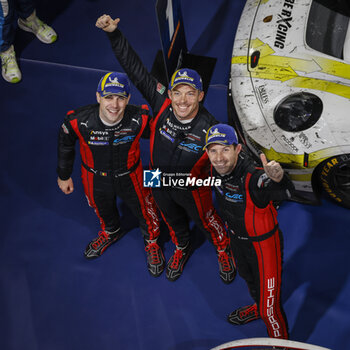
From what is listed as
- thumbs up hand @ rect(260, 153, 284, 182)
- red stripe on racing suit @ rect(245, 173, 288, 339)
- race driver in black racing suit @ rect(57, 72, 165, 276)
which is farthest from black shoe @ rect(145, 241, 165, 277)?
thumbs up hand @ rect(260, 153, 284, 182)

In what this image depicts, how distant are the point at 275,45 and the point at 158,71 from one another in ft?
5.54

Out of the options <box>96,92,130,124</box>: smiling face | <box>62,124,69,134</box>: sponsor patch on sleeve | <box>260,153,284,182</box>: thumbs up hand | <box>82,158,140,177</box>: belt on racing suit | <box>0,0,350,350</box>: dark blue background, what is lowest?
<box>0,0,350,350</box>: dark blue background

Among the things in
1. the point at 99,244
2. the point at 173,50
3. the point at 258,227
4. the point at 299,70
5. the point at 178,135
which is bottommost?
the point at 99,244

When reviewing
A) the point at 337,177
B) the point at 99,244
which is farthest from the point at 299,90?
the point at 99,244

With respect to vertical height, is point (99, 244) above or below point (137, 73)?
below

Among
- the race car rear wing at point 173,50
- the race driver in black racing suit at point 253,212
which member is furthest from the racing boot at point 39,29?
the race driver in black racing suit at point 253,212

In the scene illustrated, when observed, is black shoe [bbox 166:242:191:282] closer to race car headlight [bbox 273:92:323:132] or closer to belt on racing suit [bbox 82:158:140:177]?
belt on racing suit [bbox 82:158:140:177]

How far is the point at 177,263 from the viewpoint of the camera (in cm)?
360

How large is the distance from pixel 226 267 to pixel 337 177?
1.25 metres

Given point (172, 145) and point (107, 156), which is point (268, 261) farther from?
point (107, 156)

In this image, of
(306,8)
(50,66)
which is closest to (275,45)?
(306,8)

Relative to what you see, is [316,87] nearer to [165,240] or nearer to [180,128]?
[180,128]

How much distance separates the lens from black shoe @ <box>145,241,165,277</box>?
3.62 m

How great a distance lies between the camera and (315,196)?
3762 millimetres
